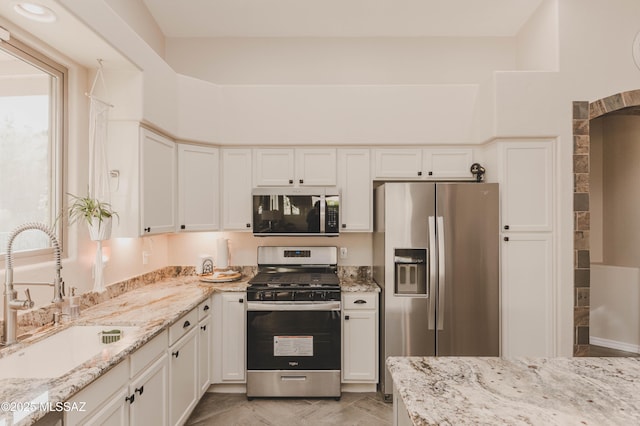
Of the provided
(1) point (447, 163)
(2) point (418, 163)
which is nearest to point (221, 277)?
(2) point (418, 163)

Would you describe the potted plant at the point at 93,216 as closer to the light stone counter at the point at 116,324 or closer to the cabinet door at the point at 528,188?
the light stone counter at the point at 116,324

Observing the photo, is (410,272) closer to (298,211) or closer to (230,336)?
(298,211)

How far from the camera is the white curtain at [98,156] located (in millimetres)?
2340

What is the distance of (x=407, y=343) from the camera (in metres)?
2.92

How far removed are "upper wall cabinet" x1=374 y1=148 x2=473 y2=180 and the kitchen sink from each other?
2480 millimetres

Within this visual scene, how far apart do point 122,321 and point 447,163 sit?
2.99 metres

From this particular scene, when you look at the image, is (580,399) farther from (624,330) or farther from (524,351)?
(624,330)

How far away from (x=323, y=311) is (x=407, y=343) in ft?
2.50

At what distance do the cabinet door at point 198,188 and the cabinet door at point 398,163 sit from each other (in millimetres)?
1594

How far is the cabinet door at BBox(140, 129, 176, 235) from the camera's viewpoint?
102 inches

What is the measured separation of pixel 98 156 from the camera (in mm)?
2371

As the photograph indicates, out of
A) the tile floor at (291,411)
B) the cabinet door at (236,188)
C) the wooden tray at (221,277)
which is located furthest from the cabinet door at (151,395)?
the cabinet door at (236,188)

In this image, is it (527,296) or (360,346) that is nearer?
(527,296)

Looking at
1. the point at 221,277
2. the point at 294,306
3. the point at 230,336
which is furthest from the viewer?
the point at 221,277
